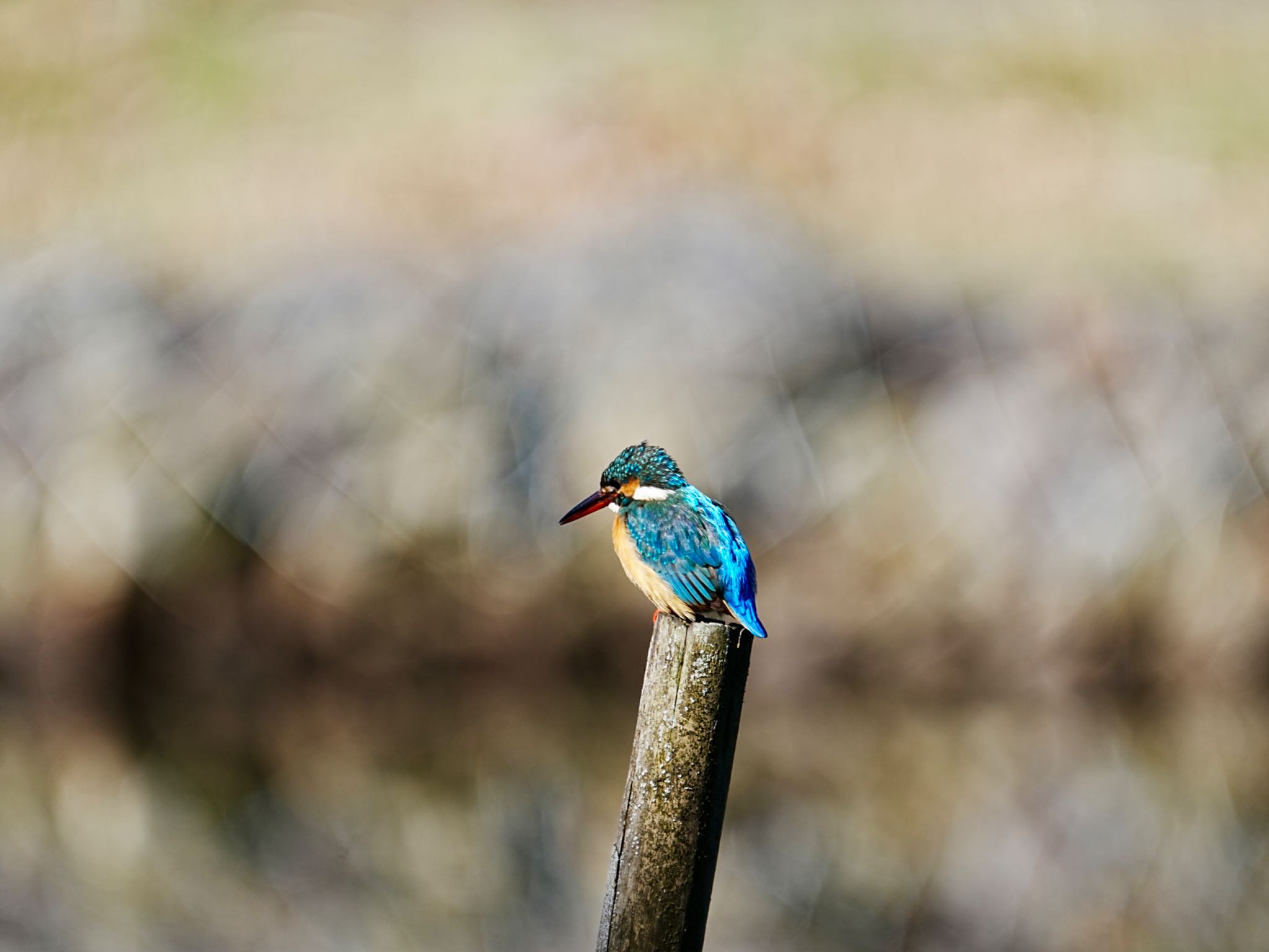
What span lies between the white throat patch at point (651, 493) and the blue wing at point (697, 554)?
1.2 inches

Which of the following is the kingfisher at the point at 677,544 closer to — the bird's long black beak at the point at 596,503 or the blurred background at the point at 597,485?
the bird's long black beak at the point at 596,503

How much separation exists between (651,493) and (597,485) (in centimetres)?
466

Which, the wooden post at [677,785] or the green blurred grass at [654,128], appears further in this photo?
the green blurred grass at [654,128]

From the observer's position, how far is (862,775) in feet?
21.6

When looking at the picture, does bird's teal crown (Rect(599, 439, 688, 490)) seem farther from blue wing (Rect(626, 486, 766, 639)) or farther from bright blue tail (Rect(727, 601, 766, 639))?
bright blue tail (Rect(727, 601, 766, 639))

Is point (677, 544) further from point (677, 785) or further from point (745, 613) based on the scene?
point (677, 785)

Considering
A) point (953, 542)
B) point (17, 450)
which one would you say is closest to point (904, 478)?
point (953, 542)

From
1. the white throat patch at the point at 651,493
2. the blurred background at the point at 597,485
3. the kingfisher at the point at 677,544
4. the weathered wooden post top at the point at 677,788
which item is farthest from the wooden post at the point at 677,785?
the blurred background at the point at 597,485

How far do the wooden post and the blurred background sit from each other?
2.19 m

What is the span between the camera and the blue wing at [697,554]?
3150mm

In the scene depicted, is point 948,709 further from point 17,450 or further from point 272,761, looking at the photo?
point 17,450

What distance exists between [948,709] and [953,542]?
851 mm

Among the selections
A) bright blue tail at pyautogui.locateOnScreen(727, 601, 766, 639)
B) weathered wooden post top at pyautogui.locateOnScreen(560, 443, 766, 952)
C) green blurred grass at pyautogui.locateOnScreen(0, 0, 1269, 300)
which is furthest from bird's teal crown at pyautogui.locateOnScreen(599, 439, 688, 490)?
green blurred grass at pyautogui.locateOnScreen(0, 0, 1269, 300)

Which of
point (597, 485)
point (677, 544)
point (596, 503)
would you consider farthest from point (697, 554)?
point (597, 485)
